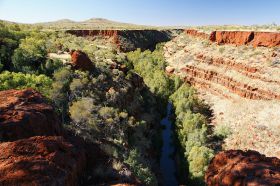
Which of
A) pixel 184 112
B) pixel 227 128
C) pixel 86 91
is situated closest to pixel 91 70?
pixel 86 91

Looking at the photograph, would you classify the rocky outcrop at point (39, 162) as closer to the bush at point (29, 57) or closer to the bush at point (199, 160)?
the bush at point (199, 160)

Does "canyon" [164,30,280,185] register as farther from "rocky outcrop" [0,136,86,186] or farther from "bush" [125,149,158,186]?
"rocky outcrop" [0,136,86,186]

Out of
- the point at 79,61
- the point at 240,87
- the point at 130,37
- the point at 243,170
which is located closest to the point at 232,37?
the point at 240,87

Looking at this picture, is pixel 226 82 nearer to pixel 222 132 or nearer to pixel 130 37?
pixel 222 132

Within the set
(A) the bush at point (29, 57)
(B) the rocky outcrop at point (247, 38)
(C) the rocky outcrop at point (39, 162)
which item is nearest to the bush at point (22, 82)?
(A) the bush at point (29, 57)

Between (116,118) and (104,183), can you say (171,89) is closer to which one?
(116,118)

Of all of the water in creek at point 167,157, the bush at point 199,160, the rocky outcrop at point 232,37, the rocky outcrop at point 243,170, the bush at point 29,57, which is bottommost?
the water in creek at point 167,157
